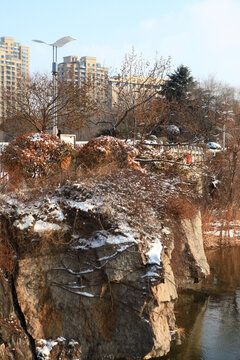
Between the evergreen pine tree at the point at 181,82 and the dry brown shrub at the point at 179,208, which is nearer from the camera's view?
the dry brown shrub at the point at 179,208

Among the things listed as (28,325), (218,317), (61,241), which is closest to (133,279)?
(61,241)

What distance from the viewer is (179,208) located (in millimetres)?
11156

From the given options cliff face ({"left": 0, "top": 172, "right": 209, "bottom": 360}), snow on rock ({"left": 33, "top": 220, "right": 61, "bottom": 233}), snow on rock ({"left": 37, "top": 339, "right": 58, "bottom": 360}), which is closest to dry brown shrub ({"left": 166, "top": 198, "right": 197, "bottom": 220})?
cliff face ({"left": 0, "top": 172, "right": 209, "bottom": 360})

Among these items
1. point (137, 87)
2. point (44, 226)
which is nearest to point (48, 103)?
point (137, 87)

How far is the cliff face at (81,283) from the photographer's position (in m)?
8.73

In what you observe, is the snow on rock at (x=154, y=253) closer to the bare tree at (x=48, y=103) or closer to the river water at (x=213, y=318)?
the river water at (x=213, y=318)

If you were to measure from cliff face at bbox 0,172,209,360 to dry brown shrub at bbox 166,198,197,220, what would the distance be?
5.58 feet

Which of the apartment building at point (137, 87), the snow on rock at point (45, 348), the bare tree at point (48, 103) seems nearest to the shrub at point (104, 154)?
the snow on rock at point (45, 348)

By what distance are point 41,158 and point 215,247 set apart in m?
9.50

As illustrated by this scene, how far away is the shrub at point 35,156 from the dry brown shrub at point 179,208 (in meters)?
2.69

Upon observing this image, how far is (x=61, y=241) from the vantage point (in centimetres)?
910

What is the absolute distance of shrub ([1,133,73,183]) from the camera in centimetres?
1053

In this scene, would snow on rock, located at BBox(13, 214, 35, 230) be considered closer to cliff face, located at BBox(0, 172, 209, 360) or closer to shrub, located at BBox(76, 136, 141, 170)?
cliff face, located at BBox(0, 172, 209, 360)

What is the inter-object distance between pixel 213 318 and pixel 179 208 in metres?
2.79
